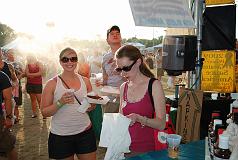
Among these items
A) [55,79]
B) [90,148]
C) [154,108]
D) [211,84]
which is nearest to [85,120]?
[90,148]

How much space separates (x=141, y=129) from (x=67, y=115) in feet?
2.81

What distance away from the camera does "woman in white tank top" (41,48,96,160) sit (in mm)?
3055

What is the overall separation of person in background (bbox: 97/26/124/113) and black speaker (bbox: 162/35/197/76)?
0.81m

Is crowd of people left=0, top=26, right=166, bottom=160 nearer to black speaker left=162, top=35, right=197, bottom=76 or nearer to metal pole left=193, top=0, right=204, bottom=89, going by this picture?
black speaker left=162, top=35, right=197, bottom=76

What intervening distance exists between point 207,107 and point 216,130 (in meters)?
2.43

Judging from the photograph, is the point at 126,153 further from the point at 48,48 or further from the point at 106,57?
the point at 48,48

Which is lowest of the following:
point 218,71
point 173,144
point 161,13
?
point 173,144

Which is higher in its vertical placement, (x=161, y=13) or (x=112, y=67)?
(x=161, y=13)

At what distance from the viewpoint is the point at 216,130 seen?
2.32 meters

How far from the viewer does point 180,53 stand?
427cm

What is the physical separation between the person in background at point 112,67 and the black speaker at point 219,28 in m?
1.29

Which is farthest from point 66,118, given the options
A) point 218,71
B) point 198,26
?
point 218,71

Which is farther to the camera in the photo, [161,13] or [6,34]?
[6,34]

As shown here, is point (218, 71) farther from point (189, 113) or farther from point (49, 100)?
point (49, 100)
